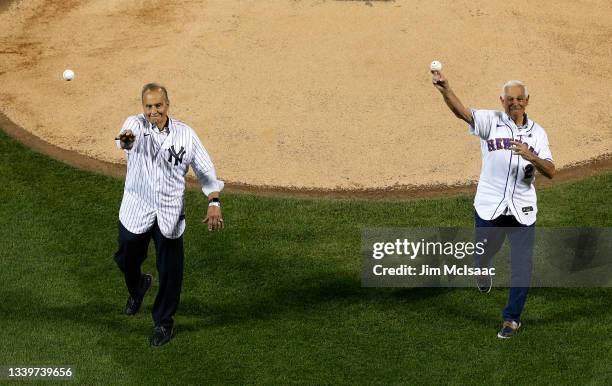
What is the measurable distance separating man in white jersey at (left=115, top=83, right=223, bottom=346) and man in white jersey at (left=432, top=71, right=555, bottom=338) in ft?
6.63

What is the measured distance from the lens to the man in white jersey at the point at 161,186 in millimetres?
9586

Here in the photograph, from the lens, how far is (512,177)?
33.1ft

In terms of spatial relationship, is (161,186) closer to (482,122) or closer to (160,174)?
(160,174)

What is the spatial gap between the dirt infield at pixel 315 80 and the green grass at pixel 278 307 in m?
0.93

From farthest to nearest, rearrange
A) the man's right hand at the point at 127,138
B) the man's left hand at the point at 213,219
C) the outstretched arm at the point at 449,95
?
the outstretched arm at the point at 449,95 → the man's left hand at the point at 213,219 → the man's right hand at the point at 127,138

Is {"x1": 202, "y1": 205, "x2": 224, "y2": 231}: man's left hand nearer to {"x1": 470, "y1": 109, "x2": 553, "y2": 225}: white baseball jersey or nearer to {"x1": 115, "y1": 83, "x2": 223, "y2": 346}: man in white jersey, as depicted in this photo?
{"x1": 115, "y1": 83, "x2": 223, "y2": 346}: man in white jersey

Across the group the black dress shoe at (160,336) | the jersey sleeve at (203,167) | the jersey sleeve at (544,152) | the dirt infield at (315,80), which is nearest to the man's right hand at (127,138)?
the jersey sleeve at (203,167)

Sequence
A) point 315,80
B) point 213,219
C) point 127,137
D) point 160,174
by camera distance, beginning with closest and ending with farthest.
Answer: point 127,137 < point 213,219 < point 160,174 < point 315,80

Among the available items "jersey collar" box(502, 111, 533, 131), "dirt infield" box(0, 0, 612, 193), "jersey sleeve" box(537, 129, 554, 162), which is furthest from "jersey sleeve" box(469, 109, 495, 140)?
"dirt infield" box(0, 0, 612, 193)

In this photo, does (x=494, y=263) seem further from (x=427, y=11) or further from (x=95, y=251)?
(x=427, y=11)

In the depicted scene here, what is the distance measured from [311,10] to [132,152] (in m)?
7.39

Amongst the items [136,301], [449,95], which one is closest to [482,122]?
[449,95]

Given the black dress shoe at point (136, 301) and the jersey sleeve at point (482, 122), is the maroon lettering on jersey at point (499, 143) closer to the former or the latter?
the jersey sleeve at point (482, 122)

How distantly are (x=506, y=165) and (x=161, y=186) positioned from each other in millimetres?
2742
